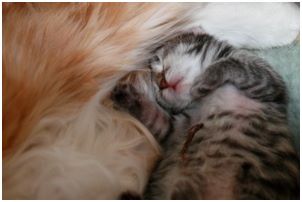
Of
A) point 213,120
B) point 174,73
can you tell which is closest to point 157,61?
point 174,73

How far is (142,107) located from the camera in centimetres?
115

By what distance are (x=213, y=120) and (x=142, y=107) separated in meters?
0.21

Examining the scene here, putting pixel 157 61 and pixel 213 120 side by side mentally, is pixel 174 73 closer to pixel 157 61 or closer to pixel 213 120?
pixel 157 61

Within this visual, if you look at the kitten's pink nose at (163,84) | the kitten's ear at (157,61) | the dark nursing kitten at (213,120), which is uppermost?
the kitten's ear at (157,61)

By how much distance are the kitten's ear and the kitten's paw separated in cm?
9

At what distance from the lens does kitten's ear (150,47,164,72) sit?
1201 mm

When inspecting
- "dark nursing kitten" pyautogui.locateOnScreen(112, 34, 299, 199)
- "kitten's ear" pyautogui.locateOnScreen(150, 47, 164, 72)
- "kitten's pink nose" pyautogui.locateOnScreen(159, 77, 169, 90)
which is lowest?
"dark nursing kitten" pyautogui.locateOnScreen(112, 34, 299, 199)

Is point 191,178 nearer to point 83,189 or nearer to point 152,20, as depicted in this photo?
point 83,189

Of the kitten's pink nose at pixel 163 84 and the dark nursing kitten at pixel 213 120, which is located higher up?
the kitten's pink nose at pixel 163 84

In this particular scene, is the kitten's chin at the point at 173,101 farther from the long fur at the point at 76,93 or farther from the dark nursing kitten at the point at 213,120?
the long fur at the point at 76,93

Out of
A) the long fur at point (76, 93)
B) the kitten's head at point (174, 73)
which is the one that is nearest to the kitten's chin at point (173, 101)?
the kitten's head at point (174, 73)

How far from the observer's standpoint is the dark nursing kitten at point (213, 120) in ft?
3.27

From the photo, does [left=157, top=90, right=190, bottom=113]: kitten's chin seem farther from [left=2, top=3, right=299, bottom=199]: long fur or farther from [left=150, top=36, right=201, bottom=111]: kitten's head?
[left=2, top=3, right=299, bottom=199]: long fur

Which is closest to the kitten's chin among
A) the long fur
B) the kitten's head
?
the kitten's head
